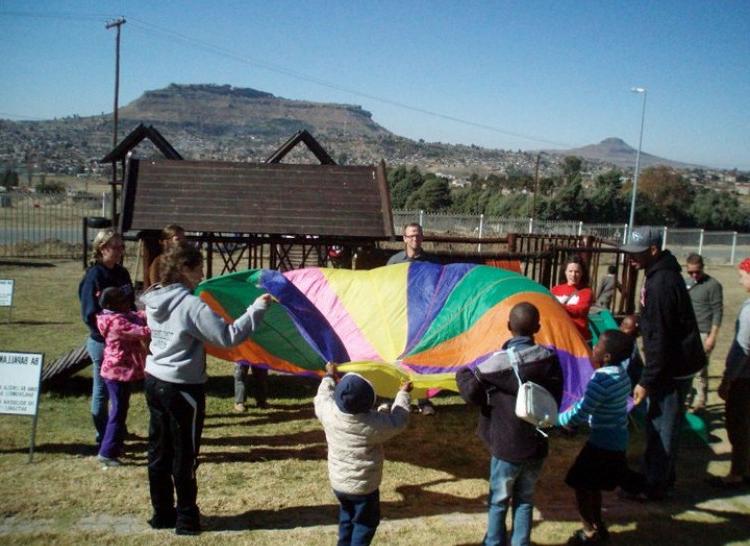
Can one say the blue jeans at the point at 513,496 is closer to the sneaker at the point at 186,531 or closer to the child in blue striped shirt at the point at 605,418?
the child in blue striped shirt at the point at 605,418

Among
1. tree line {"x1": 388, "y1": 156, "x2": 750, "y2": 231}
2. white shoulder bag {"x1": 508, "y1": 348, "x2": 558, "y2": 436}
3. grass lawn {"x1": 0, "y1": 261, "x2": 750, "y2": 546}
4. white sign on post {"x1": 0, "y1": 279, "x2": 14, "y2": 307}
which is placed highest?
tree line {"x1": 388, "y1": 156, "x2": 750, "y2": 231}

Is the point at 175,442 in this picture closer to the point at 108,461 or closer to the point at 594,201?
the point at 108,461

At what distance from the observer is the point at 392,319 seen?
538 cm

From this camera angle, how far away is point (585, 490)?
13.7ft

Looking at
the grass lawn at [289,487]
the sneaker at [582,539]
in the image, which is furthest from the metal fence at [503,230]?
the sneaker at [582,539]

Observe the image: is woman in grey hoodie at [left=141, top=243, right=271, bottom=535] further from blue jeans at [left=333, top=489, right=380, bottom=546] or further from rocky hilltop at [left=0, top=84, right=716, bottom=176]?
rocky hilltop at [left=0, top=84, right=716, bottom=176]

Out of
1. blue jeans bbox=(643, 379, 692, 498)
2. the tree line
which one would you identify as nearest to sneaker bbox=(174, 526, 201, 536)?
blue jeans bbox=(643, 379, 692, 498)

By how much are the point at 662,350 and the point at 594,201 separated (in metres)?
37.1

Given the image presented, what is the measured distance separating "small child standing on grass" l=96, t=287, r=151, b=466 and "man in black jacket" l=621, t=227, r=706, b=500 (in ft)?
12.6

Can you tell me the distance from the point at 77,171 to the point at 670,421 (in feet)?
364

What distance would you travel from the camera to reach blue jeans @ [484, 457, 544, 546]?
A: 11.9ft

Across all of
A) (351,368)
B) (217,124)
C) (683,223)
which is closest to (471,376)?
(351,368)

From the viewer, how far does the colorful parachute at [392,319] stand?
4727 millimetres

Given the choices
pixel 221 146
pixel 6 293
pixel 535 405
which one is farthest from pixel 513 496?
pixel 221 146
